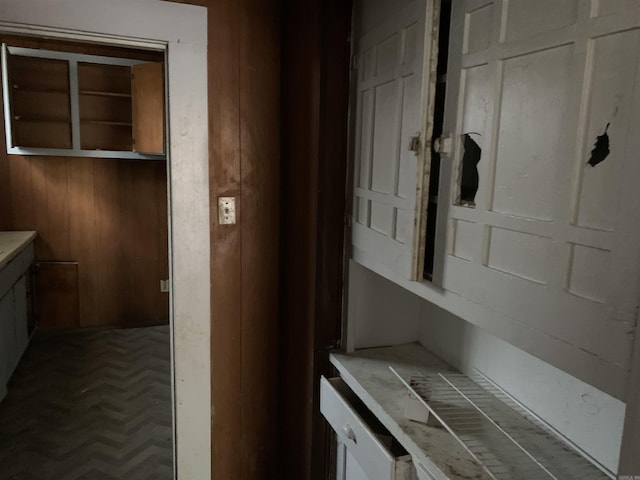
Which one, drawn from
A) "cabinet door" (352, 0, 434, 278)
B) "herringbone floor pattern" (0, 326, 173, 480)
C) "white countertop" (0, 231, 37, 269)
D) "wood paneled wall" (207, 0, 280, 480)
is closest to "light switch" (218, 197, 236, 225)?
"wood paneled wall" (207, 0, 280, 480)

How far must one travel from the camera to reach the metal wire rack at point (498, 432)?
1.13 m

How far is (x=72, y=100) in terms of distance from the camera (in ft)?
12.6

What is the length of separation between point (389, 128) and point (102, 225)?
351 centimetres

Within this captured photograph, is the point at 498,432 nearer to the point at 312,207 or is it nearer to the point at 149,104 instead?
the point at 312,207

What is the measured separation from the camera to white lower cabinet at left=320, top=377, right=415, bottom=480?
1263mm

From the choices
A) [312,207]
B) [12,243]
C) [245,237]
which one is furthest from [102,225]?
[312,207]

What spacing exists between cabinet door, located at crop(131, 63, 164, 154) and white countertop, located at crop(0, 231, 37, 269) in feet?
3.71

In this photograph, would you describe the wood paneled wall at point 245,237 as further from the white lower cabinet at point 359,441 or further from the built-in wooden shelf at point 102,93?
the built-in wooden shelf at point 102,93

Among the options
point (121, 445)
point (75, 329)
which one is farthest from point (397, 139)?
point (75, 329)

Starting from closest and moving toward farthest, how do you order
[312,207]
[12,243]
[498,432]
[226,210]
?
1. [498,432]
2. [312,207]
3. [226,210]
4. [12,243]

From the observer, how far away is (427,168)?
49.4 inches

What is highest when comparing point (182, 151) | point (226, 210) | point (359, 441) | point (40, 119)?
point (40, 119)

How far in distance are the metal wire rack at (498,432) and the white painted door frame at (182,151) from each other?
82cm

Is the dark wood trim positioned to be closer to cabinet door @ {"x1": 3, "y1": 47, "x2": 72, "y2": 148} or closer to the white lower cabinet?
the white lower cabinet
